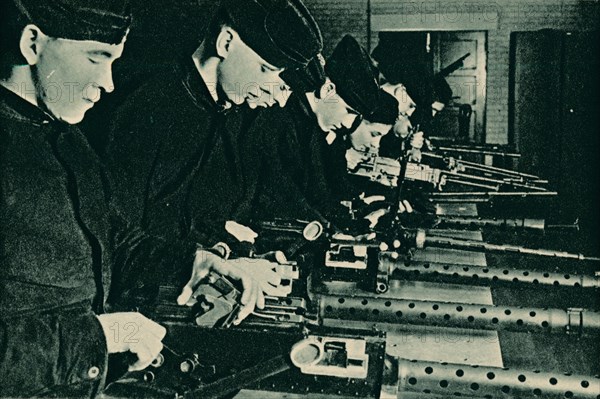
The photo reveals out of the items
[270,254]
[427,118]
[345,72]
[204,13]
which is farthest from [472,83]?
[270,254]

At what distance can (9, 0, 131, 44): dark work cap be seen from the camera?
957mm

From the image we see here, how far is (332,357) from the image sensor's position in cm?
98

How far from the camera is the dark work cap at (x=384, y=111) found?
8.36 feet

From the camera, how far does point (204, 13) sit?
2.89m

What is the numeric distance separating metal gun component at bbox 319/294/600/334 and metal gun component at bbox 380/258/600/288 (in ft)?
0.72

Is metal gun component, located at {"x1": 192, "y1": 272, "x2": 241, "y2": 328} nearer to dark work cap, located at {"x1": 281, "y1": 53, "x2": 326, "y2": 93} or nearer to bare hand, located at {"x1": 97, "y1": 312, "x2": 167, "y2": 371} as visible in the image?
bare hand, located at {"x1": 97, "y1": 312, "x2": 167, "y2": 371}

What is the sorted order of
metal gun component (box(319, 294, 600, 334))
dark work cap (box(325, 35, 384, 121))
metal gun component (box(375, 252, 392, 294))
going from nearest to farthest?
metal gun component (box(319, 294, 600, 334)) < metal gun component (box(375, 252, 392, 294)) < dark work cap (box(325, 35, 384, 121))

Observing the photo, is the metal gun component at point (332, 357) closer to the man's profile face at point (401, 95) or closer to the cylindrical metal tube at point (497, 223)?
the cylindrical metal tube at point (497, 223)

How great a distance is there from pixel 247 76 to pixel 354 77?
3.05 ft

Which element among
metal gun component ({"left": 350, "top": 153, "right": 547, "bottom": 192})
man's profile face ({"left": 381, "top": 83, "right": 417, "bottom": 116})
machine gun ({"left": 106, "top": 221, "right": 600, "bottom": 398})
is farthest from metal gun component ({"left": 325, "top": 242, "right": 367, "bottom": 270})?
man's profile face ({"left": 381, "top": 83, "right": 417, "bottom": 116})

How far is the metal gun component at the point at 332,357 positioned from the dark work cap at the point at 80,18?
650 mm

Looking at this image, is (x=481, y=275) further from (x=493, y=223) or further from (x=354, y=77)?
(x=354, y=77)

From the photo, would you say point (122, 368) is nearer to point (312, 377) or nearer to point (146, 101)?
point (312, 377)

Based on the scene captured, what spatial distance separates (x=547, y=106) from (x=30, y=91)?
9.45ft
